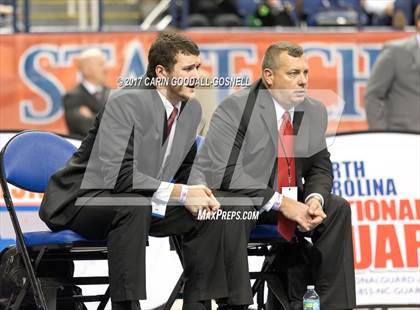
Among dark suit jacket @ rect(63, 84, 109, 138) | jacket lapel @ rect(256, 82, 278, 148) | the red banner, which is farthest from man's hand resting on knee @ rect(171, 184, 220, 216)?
the red banner

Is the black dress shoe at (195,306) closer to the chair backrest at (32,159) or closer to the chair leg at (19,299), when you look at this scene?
the chair leg at (19,299)

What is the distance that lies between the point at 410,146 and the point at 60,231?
2809 millimetres

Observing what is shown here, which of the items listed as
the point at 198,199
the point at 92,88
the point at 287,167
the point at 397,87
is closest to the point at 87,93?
the point at 92,88

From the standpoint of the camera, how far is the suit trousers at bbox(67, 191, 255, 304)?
19.4 ft

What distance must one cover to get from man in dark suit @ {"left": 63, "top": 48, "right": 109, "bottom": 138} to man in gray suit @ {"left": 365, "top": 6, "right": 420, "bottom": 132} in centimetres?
326

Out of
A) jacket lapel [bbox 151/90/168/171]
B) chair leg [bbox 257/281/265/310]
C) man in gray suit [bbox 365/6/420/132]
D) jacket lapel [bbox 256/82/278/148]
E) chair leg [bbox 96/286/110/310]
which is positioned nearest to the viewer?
jacket lapel [bbox 151/90/168/171]

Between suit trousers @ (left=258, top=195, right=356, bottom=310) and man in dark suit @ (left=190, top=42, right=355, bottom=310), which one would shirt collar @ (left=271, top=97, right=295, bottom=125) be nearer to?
man in dark suit @ (left=190, top=42, right=355, bottom=310)

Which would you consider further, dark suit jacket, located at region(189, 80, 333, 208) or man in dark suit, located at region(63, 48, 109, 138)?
man in dark suit, located at region(63, 48, 109, 138)

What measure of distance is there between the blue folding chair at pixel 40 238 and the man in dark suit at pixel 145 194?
0.11 metres

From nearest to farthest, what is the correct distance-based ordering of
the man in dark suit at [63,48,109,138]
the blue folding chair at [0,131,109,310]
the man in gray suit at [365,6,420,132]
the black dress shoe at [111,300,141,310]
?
1. the black dress shoe at [111,300,141,310]
2. the blue folding chair at [0,131,109,310]
3. the man in gray suit at [365,6,420,132]
4. the man in dark suit at [63,48,109,138]

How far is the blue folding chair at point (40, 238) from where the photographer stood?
6.13 m

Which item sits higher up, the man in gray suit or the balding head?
the balding head

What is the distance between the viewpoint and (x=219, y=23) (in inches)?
565

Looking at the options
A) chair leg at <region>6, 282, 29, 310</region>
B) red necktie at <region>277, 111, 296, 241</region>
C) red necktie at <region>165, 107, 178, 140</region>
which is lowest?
chair leg at <region>6, 282, 29, 310</region>
